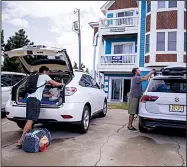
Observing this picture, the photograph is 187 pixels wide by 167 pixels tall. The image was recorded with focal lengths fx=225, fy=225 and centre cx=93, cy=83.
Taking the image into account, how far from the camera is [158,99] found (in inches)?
201

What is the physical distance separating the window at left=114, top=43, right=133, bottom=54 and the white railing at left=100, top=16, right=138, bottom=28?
1793mm

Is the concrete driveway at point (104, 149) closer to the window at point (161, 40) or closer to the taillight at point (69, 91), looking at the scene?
the taillight at point (69, 91)

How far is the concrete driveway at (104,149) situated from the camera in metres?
3.75

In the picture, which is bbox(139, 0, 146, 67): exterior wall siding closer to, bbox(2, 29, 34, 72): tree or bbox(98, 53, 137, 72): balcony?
bbox(98, 53, 137, 72): balcony

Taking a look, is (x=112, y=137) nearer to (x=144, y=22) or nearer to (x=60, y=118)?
(x=60, y=118)

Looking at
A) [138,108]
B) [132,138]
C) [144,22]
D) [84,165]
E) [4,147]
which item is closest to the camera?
[84,165]

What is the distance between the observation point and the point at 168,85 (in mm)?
5125

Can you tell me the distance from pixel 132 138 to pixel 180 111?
1.26 metres

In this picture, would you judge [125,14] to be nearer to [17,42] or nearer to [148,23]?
[148,23]

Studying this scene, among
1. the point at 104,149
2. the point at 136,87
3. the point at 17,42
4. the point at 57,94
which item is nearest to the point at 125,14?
the point at 17,42

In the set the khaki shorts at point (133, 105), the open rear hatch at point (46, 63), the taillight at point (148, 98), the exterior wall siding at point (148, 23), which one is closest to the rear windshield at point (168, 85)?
the taillight at point (148, 98)

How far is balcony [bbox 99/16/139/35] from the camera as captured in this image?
16.6 m

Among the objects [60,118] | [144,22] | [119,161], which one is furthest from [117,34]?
[119,161]

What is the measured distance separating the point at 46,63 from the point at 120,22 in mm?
12763
